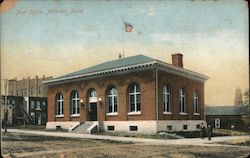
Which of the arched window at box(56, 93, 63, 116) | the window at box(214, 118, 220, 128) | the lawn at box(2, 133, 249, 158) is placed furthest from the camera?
the arched window at box(56, 93, 63, 116)

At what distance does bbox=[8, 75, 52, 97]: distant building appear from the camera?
8648 mm

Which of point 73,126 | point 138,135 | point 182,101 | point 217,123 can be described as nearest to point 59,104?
point 73,126

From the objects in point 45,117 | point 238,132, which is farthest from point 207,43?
point 45,117

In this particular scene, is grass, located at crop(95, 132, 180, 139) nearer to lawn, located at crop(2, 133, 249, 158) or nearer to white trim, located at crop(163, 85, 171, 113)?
lawn, located at crop(2, 133, 249, 158)

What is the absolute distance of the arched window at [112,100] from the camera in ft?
29.5

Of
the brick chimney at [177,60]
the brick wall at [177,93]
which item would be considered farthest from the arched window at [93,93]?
the brick chimney at [177,60]

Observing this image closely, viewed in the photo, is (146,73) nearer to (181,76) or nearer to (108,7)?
(181,76)

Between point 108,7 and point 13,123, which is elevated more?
point 108,7

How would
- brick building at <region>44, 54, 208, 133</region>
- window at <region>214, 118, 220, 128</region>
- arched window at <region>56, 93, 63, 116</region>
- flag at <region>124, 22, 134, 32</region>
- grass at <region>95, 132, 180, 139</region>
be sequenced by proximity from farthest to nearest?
arched window at <region>56, 93, 63, 116</region>, window at <region>214, 118, 220, 128</region>, brick building at <region>44, 54, 208, 133</region>, grass at <region>95, 132, 180, 139</region>, flag at <region>124, 22, 134, 32</region>

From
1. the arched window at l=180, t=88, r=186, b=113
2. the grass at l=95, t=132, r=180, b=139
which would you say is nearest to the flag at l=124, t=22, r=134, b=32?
the arched window at l=180, t=88, r=186, b=113

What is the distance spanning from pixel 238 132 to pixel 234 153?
16.7 inches

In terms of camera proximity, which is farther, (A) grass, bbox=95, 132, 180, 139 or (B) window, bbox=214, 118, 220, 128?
(B) window, bbox=214, 118, 220, 128

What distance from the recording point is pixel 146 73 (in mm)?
8906

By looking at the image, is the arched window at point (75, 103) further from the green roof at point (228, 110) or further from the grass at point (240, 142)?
the grass at point (240, 142)
